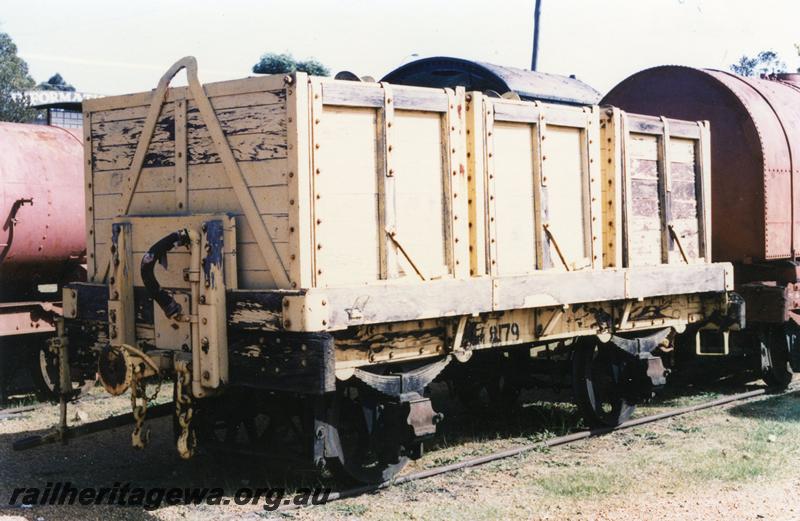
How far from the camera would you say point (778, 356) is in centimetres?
1099

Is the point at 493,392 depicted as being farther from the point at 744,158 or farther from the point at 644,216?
the point at 744,158

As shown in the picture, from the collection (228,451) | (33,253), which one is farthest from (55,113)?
(228,451)

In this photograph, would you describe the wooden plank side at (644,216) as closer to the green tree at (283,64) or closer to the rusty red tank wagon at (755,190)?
the rusty red tank wagon at (755,190)

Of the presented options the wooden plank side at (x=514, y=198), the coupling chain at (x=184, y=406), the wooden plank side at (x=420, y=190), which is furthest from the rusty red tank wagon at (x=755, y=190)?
the coupling chain at (x=184, y=406)

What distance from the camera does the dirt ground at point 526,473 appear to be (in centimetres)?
621

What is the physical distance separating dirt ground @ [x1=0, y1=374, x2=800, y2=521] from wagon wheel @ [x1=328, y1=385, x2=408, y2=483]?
16 centimetres

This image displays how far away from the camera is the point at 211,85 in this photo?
250 inches

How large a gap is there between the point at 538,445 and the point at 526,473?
0.84 m

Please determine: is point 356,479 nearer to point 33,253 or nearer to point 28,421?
point 28,421

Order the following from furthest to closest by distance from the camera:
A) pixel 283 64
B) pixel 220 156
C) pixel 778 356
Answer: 1. pixel 283 64
2. pixel 778 356
3. pixel 220 156

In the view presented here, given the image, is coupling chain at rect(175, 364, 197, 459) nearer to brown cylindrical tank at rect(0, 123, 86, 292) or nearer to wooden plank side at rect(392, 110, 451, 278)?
wooden plank side at rect(392, 110, 451, 278)

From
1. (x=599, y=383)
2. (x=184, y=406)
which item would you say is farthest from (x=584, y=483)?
(x=184, y=406)

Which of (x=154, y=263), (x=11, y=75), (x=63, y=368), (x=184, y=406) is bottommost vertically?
(x=184, y=406)

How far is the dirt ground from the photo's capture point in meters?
6.21
